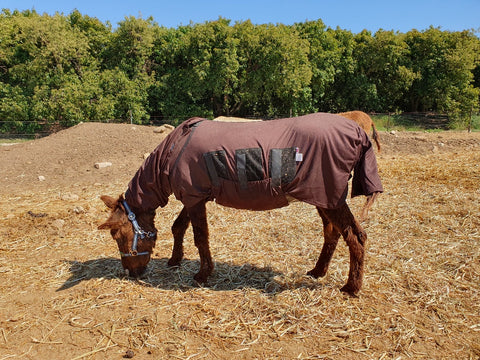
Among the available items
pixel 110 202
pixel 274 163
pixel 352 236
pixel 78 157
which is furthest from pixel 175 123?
pixel 352 236

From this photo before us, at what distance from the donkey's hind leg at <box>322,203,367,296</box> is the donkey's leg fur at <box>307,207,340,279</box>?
333 mm

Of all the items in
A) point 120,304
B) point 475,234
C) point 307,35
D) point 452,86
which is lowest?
point 120,304

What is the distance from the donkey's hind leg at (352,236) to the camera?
3.38 metres

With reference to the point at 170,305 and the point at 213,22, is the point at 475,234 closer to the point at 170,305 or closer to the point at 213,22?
the point at 170,305

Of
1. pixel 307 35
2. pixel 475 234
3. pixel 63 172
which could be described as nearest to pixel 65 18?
pixel 307 35

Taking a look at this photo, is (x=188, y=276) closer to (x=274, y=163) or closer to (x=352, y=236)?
(x=274, y=163)

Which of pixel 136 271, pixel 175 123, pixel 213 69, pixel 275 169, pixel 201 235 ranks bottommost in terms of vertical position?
pixel 136 271

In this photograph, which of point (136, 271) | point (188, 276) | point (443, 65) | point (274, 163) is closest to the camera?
point (274, 163)

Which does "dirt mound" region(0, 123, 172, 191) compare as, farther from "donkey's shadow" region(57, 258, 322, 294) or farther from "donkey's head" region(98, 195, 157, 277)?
"donkey's head" region(98, 195, 157, 277)

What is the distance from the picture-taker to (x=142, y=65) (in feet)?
67.2

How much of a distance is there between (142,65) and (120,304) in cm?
1924

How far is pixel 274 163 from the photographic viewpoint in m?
3.26

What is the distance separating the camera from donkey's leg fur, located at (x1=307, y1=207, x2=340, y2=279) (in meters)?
3.79

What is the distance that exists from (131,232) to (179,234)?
66 centimetres
